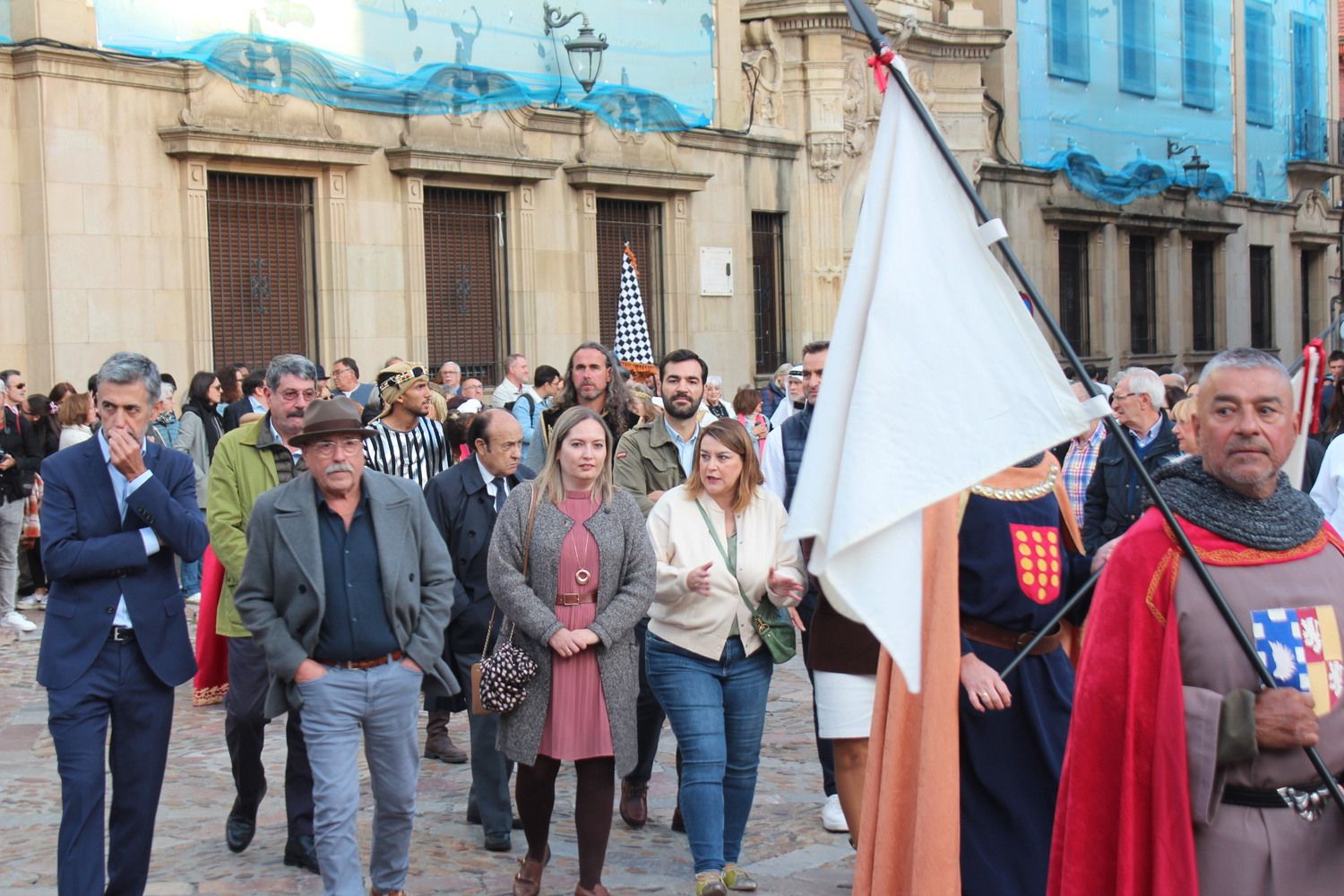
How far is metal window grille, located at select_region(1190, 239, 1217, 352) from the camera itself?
3600 cm

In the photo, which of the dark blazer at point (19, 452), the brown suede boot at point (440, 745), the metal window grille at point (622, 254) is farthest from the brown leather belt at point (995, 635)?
the metal window grille at point (622, 254)

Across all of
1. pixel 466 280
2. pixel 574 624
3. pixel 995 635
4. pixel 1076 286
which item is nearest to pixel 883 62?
pixel 995 635

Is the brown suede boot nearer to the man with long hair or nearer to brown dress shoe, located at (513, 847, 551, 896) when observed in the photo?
the man with long hair

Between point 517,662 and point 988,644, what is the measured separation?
182 centimetres

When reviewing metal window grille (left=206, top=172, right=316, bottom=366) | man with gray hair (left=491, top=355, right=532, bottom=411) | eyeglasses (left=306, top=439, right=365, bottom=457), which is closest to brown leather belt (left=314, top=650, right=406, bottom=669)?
eyeglasses (left=306, top=439, right=365, bottom=457)

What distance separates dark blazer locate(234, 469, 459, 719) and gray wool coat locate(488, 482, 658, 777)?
33 cm

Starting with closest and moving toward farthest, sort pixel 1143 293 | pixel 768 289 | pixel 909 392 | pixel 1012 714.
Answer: pixel 909 392 → pixel 1012 714 → pixel 768 289 → pixel 1143 293

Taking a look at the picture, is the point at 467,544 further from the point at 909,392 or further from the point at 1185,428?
the point at 909,392

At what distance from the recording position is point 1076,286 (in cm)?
3156

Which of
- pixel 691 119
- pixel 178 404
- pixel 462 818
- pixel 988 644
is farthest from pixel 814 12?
pixel 988 644

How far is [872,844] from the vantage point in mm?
5227

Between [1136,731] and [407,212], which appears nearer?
[1136,731]

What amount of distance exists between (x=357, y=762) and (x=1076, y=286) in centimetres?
2722

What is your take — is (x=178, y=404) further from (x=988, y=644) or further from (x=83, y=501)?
(x=988, y=644)
